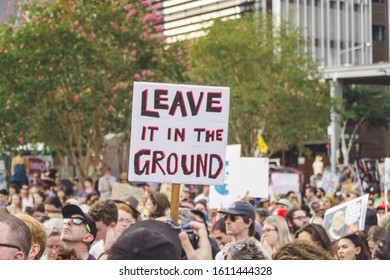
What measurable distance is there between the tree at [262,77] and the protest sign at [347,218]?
94.5 ft

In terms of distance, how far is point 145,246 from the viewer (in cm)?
365

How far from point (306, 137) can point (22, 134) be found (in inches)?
540

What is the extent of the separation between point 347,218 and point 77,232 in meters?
2.92

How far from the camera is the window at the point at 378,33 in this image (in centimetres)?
5472

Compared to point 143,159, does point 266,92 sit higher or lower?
higher

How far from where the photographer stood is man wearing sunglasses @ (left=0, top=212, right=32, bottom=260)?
179 inches

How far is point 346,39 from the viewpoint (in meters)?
58.8

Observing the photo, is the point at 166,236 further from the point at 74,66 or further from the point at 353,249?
the point at 74,66

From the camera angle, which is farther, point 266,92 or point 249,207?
point 266,92

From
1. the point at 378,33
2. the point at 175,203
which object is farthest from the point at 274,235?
the point at 378,33

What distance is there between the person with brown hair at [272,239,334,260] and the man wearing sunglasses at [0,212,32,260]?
1.26m

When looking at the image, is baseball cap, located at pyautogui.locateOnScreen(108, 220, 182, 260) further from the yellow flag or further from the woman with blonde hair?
the yellow flag
